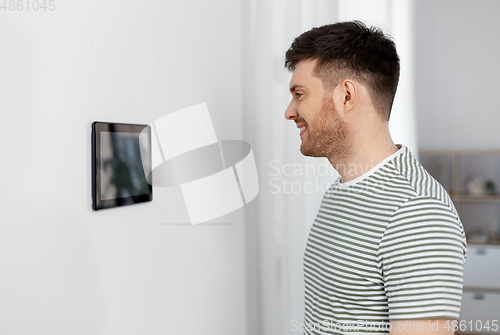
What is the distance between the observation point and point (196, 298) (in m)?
1.15

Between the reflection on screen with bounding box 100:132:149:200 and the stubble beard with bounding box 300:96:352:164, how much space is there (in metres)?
0.39

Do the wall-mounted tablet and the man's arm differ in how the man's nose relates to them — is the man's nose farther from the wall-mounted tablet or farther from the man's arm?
the man's arm

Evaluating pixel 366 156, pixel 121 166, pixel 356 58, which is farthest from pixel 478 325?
pixel 121 166

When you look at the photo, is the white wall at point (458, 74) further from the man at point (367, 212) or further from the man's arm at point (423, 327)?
the man's arm at point (423, 327)

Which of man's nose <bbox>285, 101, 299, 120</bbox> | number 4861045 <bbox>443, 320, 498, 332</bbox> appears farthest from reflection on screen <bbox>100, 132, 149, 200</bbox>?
number 4861045 <bbox>443, 320, 498, 332</bbox>

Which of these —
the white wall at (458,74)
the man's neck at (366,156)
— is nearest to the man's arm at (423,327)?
the man's neck at (366,156)

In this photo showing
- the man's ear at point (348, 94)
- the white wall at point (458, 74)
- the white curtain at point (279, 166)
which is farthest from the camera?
the white wall at point (458, 74)

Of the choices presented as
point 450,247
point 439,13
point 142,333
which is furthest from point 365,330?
point 439,13

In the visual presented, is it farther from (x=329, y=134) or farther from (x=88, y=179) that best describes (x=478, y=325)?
(x=88, y=179)

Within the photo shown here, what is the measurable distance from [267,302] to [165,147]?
0.65 metres

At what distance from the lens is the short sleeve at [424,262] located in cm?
75

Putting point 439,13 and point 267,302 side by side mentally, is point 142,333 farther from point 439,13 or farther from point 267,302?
point 439,13

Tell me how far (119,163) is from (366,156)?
53 centimetres

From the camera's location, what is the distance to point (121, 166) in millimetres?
814
